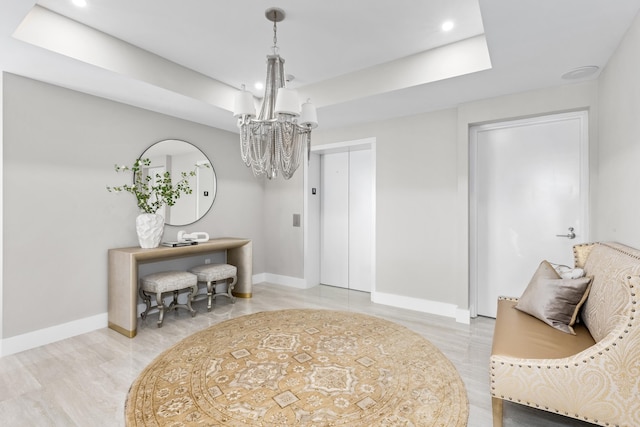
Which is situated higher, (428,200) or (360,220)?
(428,200)

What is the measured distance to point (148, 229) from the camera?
3367 mm

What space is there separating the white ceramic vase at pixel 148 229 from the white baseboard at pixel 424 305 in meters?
2.76

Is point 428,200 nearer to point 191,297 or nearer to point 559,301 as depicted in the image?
point 559,301

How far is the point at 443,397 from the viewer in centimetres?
203

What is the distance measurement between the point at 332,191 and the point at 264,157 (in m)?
2.50

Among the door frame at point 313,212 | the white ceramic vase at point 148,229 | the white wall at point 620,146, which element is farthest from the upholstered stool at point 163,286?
the white wall at point 620,146

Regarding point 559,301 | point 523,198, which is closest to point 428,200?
point 523,198

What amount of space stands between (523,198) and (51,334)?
4.85m

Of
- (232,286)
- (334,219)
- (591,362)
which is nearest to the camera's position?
(591,362)

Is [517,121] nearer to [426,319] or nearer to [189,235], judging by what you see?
[426,319]

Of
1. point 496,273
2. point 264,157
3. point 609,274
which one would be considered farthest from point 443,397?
point 264,157

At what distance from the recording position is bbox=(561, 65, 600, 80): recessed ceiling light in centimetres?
259

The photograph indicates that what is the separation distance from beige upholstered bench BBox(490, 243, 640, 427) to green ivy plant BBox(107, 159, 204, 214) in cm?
352

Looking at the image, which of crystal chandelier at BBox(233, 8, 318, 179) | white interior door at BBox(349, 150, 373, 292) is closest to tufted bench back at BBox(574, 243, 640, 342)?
crystal chandelier at BBox(233, 8, 318, 179)
